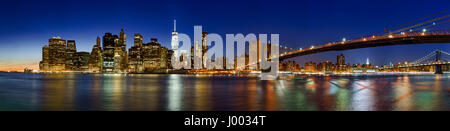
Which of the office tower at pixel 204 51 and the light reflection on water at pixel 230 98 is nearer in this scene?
the light reflection on water at pixel 230 98

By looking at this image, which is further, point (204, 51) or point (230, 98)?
point (204, 51)

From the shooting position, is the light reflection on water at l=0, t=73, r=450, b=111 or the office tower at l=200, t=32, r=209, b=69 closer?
the light reflection on water at l=0, t=73, r=450, b=111
